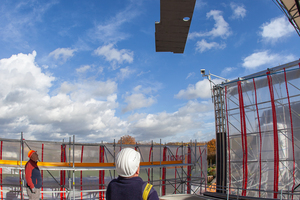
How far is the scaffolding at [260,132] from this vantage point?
986cm

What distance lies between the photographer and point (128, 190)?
5.15 ft

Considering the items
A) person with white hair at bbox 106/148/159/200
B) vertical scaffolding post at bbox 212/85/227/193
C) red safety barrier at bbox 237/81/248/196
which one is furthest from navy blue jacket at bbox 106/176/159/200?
vertical scaffolding post at bbox 212/85/227/193

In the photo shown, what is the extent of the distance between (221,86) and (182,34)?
10.3 meters

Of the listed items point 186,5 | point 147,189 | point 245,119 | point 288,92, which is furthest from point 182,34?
point 245,119

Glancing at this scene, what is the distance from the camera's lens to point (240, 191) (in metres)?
11.1

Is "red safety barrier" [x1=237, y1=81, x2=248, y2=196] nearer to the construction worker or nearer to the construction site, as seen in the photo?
the construction site

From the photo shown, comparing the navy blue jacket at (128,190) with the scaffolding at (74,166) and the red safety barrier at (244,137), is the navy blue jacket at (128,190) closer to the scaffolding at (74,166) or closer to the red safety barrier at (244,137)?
the scaffolding at (74,166)

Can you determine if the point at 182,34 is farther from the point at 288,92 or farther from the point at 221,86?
the point at 221,86

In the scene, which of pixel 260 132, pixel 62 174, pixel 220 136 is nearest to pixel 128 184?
pixel 62 174

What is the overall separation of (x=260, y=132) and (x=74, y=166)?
28.0 ft

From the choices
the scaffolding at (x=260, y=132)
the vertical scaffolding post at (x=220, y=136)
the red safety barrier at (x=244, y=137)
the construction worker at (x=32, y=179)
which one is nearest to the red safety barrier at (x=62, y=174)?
the construction worker at (x=32, y=179)

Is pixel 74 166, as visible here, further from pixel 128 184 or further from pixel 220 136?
pixel 128 184

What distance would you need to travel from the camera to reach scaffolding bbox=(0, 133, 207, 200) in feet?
31.0

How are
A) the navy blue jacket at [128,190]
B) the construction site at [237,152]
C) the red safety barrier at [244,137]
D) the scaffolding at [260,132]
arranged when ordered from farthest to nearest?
the red safety barrier at [244,137], the scaffolding at [260,132], the construction site at [237,152], the navy blue jacket at [128,190]
